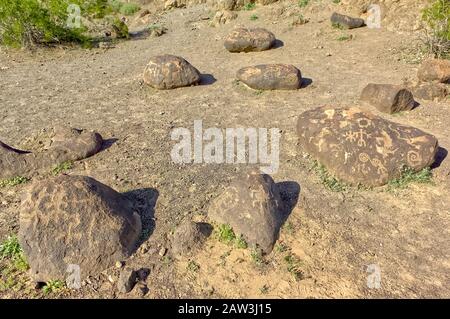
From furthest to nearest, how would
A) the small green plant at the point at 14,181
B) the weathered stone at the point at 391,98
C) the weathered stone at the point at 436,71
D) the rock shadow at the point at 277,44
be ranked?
the rock shadow at the point at 277,44, the weathered stone at the point at 436,71, the weathered stone at the point at 391,98, the small green plant at the point at 14,181

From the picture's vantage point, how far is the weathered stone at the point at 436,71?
8.61 metres

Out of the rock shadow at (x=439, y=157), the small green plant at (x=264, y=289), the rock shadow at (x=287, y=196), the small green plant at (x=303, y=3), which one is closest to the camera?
the small green plant at (x=264, y=289)

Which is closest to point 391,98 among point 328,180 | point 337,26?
point 328,180

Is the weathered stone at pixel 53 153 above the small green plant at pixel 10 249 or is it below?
above

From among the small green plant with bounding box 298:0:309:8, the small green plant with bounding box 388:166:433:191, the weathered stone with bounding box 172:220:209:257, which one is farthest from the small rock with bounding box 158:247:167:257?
the small green plant with bounding box 298:0:309:8

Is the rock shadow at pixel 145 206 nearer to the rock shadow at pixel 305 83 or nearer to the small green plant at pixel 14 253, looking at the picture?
the small green plant at pixel 14 253

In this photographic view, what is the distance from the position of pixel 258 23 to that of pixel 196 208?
39.9 feet

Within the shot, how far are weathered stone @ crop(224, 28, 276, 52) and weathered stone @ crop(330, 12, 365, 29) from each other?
2856mm

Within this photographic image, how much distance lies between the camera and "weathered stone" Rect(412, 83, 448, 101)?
8320 millimetres

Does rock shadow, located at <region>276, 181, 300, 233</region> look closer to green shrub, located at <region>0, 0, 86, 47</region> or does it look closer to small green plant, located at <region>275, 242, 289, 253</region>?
small green plant, located at <region>275, 242, 289, 253</region>

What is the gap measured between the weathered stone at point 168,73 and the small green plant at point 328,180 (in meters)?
4.65

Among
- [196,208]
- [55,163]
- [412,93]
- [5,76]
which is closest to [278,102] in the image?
[412,93]

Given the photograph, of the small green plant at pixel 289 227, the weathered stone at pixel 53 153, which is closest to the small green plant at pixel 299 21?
the weathered stone at pixel 53 153
